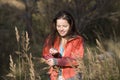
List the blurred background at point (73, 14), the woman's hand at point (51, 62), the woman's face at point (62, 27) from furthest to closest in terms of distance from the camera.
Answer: the blurred background at point (73, 14) < the woman's face at point (62, 27) < the woman's hand at point (51, 62)

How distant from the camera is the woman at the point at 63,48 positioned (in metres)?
3.05

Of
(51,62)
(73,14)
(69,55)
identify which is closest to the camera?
(51,62)

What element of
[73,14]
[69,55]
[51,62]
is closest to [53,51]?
[51,62]

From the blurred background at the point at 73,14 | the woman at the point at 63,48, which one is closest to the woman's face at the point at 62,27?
the woman at the point at 63,48

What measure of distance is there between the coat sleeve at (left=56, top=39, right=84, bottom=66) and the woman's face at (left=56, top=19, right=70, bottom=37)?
13 centimetres

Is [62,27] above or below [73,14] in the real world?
above

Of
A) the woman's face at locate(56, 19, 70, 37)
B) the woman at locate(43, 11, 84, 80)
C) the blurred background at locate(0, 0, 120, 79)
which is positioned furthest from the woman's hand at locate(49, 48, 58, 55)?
the blurred background at locate(0, 0, 120, 79)

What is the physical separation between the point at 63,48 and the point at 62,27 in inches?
7.4

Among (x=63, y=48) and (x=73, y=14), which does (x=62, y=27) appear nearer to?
(x=63, y=48)

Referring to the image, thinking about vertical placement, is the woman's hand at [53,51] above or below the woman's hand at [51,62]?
above

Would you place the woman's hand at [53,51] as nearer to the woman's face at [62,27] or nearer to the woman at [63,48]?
the woman at [63,48]

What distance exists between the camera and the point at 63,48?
10.6 feet

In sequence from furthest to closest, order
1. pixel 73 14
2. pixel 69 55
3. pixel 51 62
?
pixel 73 14
pixel 69 55
pixel 51 62

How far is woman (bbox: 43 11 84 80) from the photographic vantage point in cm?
305
